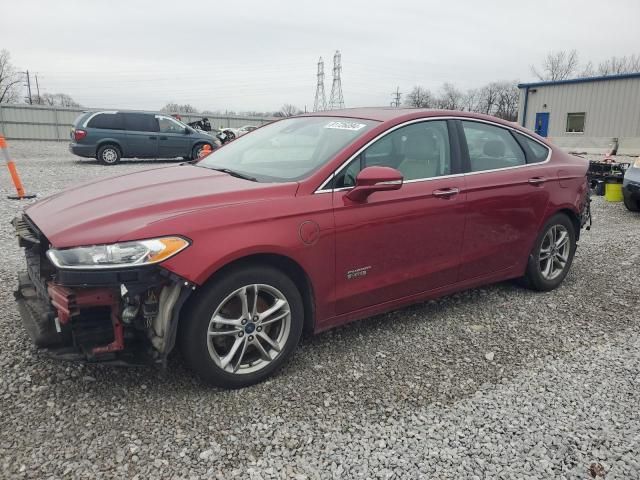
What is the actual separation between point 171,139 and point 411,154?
1475 centimetres

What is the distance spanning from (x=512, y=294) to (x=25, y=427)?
386 cm

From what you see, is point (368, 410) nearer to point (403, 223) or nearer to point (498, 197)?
point (403, 223)

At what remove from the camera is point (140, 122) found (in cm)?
1662

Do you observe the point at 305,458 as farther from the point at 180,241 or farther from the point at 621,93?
the point at 621,93

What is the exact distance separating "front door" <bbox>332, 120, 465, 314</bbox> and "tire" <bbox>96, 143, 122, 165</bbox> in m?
14.4

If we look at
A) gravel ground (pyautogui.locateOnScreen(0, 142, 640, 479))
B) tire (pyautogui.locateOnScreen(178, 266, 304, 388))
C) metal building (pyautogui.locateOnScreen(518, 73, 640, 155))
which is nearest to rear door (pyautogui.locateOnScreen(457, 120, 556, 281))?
gravel ground (pyautogui.locateOnScreen(0, 142, 640, 479))

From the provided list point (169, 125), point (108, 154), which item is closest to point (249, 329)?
point (108, 154)

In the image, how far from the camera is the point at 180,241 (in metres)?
2.58

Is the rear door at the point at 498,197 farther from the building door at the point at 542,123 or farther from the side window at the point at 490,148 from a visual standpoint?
the building door at the point at 542,123

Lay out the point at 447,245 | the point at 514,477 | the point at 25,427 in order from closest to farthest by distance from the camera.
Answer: the point at 514,477 < the point at 25,427 < the point at 447,245

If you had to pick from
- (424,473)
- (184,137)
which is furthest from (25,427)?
(184,137)

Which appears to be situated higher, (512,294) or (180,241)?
(180,241)

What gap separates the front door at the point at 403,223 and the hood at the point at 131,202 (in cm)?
50

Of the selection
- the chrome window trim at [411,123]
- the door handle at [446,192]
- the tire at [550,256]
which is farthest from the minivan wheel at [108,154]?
the door handle at [446,192]
